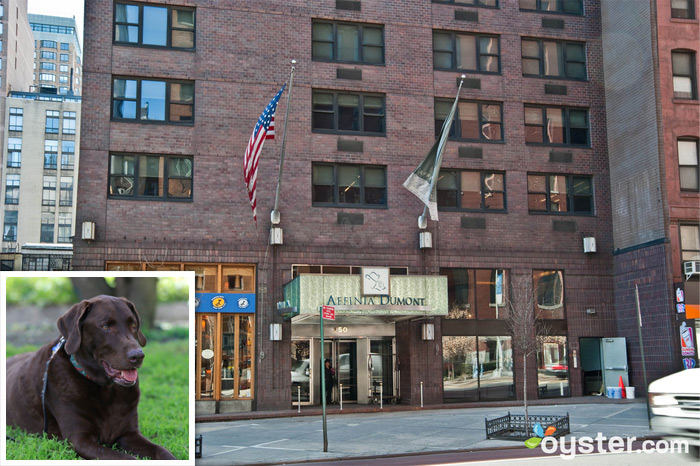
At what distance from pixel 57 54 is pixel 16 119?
46.5m

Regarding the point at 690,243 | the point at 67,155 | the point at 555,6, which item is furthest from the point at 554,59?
the point at 67,155

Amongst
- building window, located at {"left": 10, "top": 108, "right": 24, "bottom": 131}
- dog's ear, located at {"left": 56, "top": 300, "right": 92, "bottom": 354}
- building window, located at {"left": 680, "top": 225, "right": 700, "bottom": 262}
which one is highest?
building window, located at {"left": 10, "top": 108, "right": 24, "bottom": 131}

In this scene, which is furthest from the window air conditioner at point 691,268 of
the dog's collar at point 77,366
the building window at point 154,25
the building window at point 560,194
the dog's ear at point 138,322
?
the dog's collar at point 77,366

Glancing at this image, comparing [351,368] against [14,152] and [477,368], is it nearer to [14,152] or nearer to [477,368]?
[477,368]

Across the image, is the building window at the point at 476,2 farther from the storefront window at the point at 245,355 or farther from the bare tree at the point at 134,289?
the bare tree at the point at 134,289

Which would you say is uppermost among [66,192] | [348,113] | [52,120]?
[52,120]

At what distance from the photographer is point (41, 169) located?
9338 centimetres

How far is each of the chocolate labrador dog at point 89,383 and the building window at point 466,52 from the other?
25.2 m

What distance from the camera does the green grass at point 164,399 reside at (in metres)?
6.36

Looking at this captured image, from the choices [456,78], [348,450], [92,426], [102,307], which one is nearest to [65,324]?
[102,307]

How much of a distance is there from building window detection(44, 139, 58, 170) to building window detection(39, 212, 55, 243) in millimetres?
6255

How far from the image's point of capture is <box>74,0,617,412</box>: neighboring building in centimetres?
2602

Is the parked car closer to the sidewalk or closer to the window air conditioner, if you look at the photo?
the sidewalk

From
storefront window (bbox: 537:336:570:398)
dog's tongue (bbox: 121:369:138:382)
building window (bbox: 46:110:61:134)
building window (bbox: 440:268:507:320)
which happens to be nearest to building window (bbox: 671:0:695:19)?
building window (bbox: 440:268:507:320)
